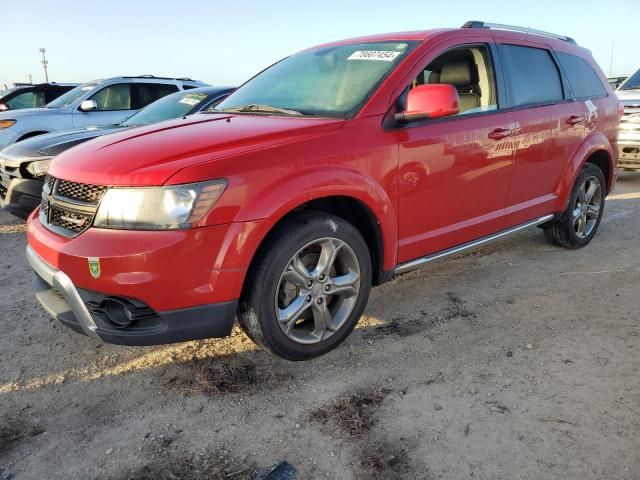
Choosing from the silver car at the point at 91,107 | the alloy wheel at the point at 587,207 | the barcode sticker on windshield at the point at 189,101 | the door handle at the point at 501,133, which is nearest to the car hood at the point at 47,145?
the barcode sticker on windshield at the point at 189,101

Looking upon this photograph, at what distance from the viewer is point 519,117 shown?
3.64 metres

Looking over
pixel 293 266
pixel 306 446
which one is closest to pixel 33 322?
pixel 293 266

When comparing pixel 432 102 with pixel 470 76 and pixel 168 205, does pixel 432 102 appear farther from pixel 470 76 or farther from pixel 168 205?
pixel 168 205

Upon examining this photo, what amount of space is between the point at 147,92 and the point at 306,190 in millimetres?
7050

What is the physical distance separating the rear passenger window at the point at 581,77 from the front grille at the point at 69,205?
3825 millimetres

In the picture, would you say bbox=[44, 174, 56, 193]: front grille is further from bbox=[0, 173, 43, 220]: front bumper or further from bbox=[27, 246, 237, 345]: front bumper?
bbox=[0, 173, 43, 220]: front bumper

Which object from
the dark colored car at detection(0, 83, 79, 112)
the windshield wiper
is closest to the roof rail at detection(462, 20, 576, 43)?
the windshield wiper

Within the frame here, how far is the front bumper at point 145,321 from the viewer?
7.58 ft

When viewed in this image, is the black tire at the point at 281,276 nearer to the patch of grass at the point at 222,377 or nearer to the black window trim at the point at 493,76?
the patch of grass at the point at 222,377

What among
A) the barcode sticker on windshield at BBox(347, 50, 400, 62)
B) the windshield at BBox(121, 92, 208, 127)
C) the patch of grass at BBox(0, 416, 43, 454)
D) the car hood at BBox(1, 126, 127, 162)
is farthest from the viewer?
the windshield at BBox(121, 92, 208, 127)

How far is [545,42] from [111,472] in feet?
13.9

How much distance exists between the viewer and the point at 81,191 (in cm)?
246

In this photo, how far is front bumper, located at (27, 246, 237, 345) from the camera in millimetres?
2311

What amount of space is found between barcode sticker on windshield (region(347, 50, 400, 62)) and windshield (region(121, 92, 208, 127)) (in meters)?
2.97
